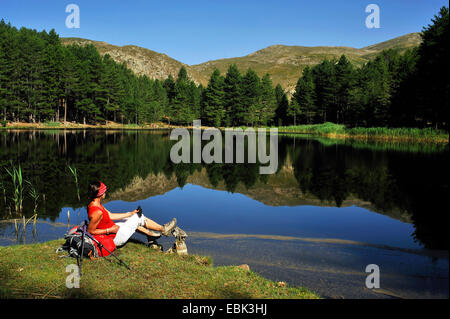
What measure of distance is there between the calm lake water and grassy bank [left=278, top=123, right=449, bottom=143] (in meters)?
22.4

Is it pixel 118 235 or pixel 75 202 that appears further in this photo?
pixel 75 202

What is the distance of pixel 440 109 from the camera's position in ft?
154

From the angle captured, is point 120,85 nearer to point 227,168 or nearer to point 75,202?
point 227,168

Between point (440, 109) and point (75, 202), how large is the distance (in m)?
50.8

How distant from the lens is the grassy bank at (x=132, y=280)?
18.8 feet

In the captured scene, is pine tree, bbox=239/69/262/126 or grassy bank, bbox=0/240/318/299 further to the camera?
pine tree, bbox=239/69/262/126

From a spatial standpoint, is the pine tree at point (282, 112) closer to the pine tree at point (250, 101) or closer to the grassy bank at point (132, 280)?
the pine tree at point (250, 101)

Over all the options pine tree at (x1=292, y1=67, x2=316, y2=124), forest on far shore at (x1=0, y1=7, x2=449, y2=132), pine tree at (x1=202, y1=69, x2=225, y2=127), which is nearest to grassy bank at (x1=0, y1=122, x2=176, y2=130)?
forest on far shore at (x1=0, y1=7, x2=449, y2=132)

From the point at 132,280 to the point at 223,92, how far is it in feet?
299

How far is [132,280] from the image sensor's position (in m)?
6.23

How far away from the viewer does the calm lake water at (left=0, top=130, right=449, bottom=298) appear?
783 centimetres

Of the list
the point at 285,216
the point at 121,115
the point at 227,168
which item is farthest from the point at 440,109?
the point at 121,115

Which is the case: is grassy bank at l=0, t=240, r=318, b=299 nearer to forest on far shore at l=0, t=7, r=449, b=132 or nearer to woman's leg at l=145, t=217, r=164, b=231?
woman's leg at l=145, t=217, r=164, b=231

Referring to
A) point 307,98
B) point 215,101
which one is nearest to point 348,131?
point 307,98
